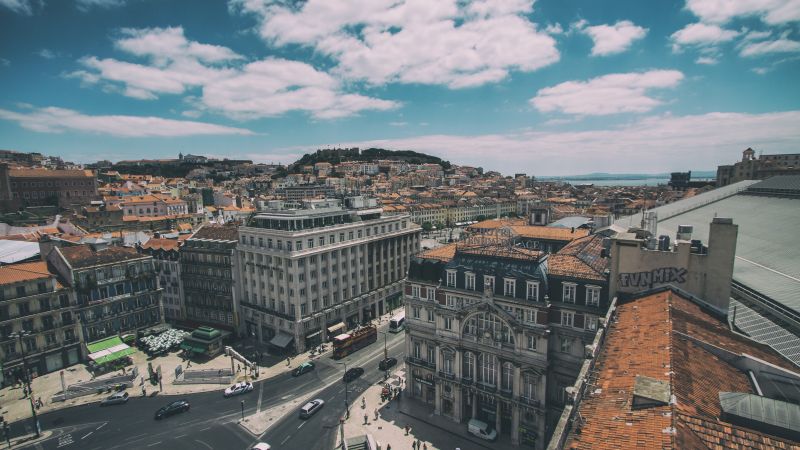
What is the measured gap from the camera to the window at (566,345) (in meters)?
38.1

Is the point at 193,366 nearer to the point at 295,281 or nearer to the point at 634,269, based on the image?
the point at 295,281

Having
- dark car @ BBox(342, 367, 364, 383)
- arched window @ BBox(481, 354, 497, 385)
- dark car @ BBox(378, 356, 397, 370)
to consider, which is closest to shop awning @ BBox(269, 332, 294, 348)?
dark car @ BBox(342, 367, 364, 383)

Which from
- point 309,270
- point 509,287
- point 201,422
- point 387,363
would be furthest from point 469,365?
point 201,422

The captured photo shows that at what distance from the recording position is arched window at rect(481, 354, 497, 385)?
137ft

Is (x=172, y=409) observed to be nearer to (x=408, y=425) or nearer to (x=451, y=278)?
(x=408, y=425)

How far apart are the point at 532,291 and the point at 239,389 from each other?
4202 centimetres

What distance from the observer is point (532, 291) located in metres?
38.7

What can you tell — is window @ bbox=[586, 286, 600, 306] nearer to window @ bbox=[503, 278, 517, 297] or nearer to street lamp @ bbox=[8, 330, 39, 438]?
window @ bbox=[503, 278, 517, 297]

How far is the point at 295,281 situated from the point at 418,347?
1005 inches

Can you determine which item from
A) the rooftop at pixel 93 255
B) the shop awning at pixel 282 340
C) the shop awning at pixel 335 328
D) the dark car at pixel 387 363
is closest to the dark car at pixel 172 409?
the shop awning at pixel 282 340

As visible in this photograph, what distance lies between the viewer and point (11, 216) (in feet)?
362

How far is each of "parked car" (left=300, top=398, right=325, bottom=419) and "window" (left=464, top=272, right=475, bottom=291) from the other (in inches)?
978

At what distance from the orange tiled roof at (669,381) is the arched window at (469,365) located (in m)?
18.2

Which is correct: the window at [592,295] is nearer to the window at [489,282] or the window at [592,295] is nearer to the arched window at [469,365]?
the window at [489,282]
